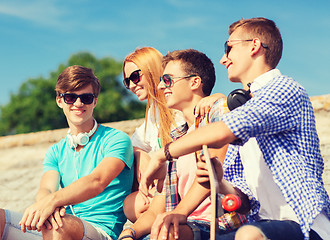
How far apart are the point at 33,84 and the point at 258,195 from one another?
24.6 meters

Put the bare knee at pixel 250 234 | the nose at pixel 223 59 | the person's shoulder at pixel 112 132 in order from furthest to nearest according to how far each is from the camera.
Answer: the person's shoulder at pixel 112 132 → the nose at pixel 223 59 → the bare knee at pixel 250 234

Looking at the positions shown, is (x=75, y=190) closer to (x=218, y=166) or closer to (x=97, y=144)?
(x=97, y=144)

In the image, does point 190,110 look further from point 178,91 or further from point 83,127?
point 83,127

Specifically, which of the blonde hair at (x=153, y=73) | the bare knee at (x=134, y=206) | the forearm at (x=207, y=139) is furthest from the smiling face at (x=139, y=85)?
the forearm at (x=207, y=139)

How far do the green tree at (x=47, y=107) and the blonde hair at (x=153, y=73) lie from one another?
63.6 feet

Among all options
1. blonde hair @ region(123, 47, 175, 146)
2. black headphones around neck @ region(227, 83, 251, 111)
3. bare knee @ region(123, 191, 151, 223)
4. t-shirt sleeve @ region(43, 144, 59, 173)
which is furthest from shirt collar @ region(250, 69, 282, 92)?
t-shirt sleeve @ region(43, 144, 59, 173)

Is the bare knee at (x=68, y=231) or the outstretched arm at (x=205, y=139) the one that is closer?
the outstretched arm at (x=205, y=139)

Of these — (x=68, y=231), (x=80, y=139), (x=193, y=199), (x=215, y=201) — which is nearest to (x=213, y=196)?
(x=215, y=201)

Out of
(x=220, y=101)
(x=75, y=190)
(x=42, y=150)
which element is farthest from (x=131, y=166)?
(x=42, y=150)

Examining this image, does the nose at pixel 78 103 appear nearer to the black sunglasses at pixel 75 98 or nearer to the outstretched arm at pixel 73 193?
the black sunglasses at pixel 75 98

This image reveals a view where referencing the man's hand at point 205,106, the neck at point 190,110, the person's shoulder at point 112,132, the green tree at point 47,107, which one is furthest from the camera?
the green tree at point 47,107

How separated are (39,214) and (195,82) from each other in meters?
1.29

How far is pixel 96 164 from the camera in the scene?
10.7ft

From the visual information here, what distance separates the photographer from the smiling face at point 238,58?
2.34m
